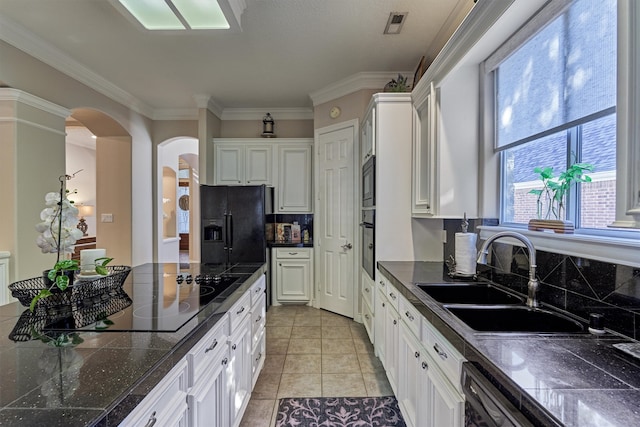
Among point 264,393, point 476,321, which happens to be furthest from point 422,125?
point 264,393

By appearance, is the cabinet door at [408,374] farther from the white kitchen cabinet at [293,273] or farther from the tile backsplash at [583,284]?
the white kitchen cabinet at [293,273]

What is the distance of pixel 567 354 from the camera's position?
93 cm

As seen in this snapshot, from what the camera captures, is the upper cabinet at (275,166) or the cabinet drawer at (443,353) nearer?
the cabinet drawer at (443,353)


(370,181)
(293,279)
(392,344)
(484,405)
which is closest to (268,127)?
(293,279)

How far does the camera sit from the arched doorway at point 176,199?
205 inches

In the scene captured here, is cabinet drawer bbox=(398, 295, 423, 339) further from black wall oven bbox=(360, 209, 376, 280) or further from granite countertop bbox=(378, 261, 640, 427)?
black wall oven bbox=(360, 209, 376, 280)

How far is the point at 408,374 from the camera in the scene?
173cm

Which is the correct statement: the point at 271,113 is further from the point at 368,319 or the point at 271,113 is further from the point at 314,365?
the point at 314,365

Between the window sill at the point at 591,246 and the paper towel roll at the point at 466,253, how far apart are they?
406 millimetres

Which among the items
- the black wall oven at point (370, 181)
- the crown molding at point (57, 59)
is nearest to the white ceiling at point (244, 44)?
the crown molding at point (57, 59)

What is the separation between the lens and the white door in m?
3.67

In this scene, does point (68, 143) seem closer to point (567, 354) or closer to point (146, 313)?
point (146, 313)

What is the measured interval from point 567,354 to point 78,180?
9.72m

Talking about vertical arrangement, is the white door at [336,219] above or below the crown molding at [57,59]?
below
